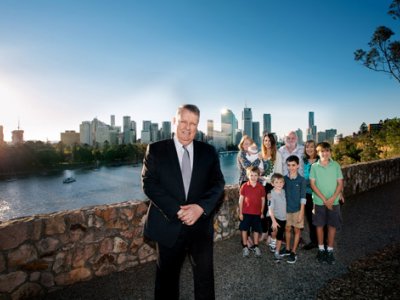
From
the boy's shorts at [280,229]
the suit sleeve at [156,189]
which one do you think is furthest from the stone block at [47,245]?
the boy's shorts at [280,229]

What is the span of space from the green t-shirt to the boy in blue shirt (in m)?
0.21

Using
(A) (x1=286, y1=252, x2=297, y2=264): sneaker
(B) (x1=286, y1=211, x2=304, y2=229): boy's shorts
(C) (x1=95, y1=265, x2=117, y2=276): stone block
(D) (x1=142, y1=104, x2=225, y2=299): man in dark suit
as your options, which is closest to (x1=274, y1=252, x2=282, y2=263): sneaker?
(A) (x1=286, y1=252, x2=297, y2=264): sneaker

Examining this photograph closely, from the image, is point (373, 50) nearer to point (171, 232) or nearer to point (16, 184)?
point (171, 232)

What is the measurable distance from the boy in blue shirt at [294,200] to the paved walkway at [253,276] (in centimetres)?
40

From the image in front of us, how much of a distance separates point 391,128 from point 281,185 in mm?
18255

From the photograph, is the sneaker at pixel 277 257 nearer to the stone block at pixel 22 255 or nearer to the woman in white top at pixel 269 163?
the woman in white top at pixel 269 163

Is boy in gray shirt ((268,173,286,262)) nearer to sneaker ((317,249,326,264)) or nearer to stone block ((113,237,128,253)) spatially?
sneaker ((317,249,326,264))

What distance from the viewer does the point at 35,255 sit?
2.96m

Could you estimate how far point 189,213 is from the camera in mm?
1887

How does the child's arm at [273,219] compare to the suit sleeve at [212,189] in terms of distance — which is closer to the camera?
the suit sleeve at [212,189]

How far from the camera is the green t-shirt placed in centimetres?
382

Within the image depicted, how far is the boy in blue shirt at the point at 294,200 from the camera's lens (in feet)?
12.7

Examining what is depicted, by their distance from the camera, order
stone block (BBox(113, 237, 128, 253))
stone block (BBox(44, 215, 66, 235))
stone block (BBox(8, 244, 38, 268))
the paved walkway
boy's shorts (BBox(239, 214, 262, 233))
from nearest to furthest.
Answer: stone block (BBox(8, 244, 38, 268)) < the paved walkway < stone block (BBox(44, 215, 66, 235)) < stone block (BBox(113, 237, 128, 253)) < boy's shorts (BBox(239, 214, 262, 233))

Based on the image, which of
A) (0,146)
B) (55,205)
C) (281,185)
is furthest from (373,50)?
(0,146)
